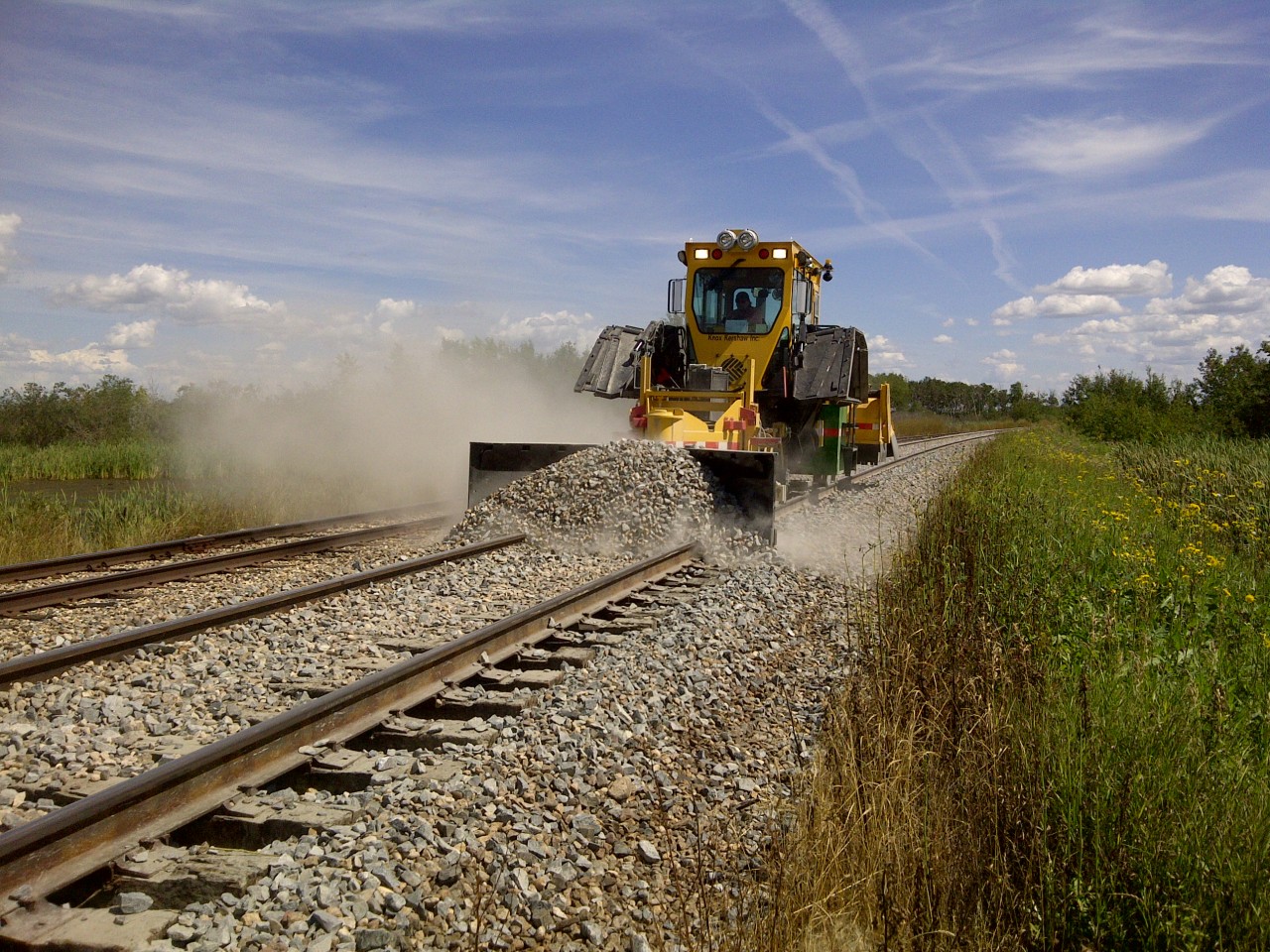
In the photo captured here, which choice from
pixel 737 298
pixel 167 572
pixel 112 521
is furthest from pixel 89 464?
pixel 737 298

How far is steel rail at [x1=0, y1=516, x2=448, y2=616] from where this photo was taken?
7.15m

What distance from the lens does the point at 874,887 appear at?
3166mm

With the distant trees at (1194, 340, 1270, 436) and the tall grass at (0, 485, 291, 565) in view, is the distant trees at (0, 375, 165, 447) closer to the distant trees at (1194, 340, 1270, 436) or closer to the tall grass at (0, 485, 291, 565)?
the tall grass at (0, 485, 291, 565)

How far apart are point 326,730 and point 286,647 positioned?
181cm

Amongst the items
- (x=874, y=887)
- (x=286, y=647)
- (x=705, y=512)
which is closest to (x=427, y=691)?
(x=286, y=647)

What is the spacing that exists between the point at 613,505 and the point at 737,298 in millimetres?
4918

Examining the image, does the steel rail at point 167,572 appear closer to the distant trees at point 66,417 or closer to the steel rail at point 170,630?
the steel rail at point 170,630

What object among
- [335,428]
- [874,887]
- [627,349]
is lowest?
[874,887]

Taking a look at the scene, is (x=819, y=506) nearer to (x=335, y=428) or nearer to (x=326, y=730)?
(x=326, y=730)

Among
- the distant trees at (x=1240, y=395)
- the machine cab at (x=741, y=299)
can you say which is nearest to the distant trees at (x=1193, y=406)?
the distant trees at (x=1240, y=395)

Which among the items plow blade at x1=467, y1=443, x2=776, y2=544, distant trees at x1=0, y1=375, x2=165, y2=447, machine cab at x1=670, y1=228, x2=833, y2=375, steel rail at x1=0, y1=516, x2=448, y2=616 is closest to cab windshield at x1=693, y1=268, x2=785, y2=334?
machine cab at x1=670, y1=228, x2=833, y2=375

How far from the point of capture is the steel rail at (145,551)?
8.31m

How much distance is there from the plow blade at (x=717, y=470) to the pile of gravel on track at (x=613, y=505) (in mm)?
157

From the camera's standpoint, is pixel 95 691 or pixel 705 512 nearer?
pixel 95 691
